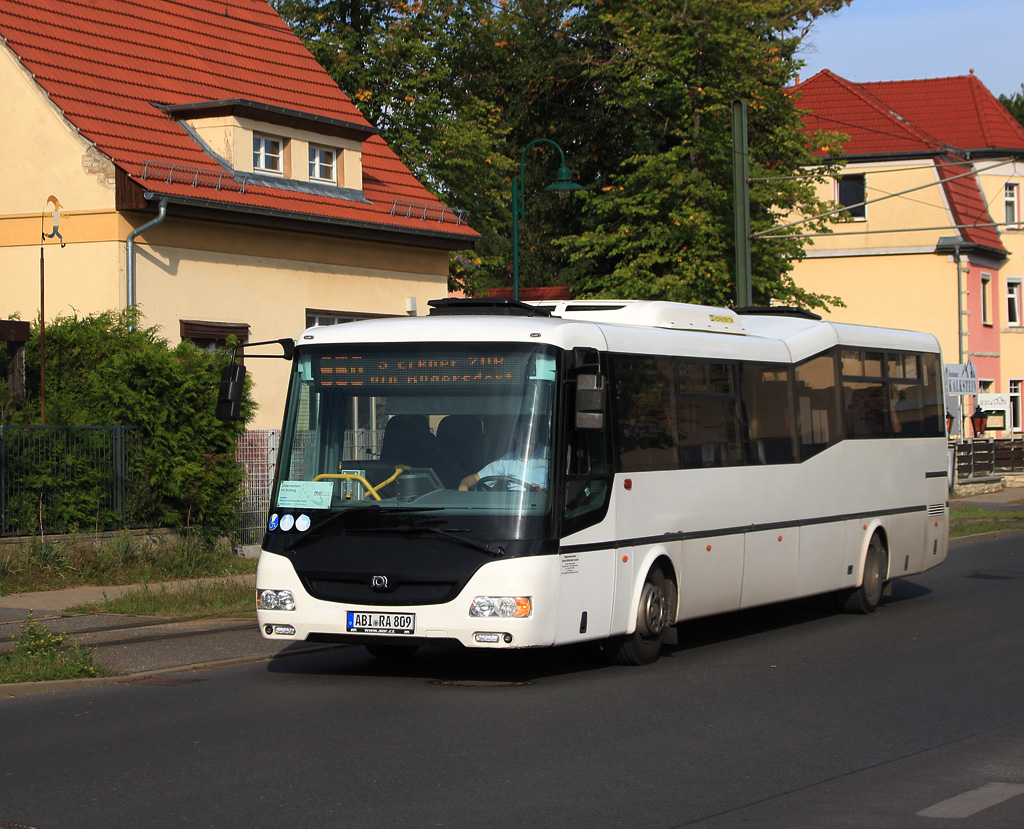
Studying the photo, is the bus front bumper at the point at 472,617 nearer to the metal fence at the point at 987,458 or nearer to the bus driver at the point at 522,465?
the bus driver at the point at 522,465

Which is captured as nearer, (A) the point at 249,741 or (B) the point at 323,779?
(B) the point at 323,779

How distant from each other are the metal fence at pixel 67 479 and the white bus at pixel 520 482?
7179mm

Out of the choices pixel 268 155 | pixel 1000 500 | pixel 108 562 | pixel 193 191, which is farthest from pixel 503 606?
pixel 1000 500

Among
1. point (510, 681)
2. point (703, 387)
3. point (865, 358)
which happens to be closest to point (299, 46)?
point (865, 358)

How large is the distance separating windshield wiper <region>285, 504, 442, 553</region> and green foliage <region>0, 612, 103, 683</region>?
69.4 inches

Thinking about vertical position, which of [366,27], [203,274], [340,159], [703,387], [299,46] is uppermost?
[366,27]

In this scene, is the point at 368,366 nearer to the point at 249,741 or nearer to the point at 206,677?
the point at 206,677

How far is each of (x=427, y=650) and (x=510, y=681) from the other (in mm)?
2083

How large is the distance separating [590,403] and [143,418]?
397 inches

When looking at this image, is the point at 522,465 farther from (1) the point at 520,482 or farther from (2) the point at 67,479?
(2) the point at 67,479

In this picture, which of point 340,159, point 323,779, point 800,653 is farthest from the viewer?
point 340,159

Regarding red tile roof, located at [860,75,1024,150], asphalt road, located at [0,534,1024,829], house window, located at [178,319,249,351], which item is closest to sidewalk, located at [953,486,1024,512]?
red tile roof, located at [860,75,1024,150]

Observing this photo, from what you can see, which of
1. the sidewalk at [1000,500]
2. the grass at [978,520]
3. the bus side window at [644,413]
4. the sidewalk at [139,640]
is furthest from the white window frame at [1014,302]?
the bus side window at [644,413]

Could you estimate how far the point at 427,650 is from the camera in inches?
500
